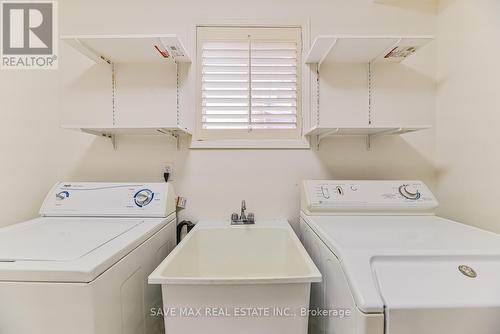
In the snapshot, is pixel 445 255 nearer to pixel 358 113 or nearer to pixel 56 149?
pixel 358 113

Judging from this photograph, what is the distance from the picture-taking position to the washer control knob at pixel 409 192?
1555mm

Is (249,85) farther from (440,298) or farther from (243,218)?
(440,298)

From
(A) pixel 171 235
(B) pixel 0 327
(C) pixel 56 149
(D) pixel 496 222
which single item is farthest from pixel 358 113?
(C) pixel 56 149

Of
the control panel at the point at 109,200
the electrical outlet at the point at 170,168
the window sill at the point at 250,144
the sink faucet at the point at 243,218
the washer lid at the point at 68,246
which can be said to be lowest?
the sink faucet at the point at 243,218

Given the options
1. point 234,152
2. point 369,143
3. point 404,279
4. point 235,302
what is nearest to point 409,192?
point 369,143

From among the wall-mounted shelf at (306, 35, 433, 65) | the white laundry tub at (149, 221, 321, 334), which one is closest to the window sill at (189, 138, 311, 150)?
the wall-mounted shelf at (306, 35, 433, 65)

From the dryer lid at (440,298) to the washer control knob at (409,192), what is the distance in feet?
2.46

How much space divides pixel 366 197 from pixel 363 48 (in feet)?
3.19

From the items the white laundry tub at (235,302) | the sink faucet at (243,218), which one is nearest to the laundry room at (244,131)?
the sink faucet at (243,218)

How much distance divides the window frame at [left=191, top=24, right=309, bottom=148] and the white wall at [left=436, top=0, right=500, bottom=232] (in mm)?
977

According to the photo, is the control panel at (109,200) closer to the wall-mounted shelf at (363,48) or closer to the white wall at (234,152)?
the white wall at (234,152)

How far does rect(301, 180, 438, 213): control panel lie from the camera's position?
1526 mm

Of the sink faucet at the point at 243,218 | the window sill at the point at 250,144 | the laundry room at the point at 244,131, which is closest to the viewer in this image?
the laundry room at the point at 244,131

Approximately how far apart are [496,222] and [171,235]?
185cm
